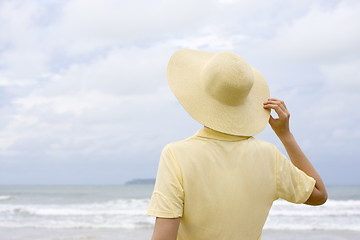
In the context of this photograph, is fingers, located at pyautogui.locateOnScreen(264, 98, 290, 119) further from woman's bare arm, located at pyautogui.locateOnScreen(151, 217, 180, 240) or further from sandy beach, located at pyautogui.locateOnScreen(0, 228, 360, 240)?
sandy beach, located at pyautogui.locateOnScreen(0, 228, 360, 240)

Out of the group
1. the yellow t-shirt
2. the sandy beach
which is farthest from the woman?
the sandy beach

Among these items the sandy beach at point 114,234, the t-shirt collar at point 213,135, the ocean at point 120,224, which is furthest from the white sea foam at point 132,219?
the t-shirt collar at point 213,135

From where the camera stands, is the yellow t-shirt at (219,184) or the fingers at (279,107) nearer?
the yellow t-shirt at (219,184)

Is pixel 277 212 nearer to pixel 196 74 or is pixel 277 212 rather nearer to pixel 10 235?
pixel 10 235

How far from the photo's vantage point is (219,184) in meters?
1.28

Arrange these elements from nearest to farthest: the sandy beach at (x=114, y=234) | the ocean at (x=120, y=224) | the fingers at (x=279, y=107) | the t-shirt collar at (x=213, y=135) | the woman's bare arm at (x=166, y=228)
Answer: the woman's bare arm at (x=166, y=228) < the t-shirt collar at (x=213, y=135) < the fingers at (x=279, y=107) < the sandy beach at (x=114, y=234) < the ocean at (x=120, y=224)

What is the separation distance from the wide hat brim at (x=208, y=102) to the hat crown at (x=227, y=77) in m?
0.03

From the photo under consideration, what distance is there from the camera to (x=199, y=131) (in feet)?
4.33

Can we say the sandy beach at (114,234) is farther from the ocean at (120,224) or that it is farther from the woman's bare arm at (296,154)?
the woman's bare arm at (296,154)

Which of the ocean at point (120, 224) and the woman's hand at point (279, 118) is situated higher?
the woman's hand at point (279, 118)

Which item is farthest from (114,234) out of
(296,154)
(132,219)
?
(296,154)

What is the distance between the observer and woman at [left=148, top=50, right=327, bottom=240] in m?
1.24

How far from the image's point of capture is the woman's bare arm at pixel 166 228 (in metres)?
1.21

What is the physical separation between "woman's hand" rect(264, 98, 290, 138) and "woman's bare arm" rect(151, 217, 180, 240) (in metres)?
0.50
